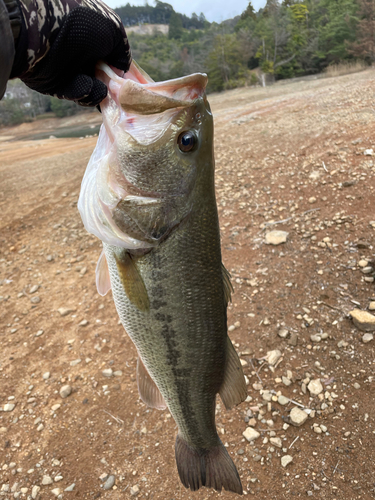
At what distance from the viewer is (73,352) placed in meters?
3.44

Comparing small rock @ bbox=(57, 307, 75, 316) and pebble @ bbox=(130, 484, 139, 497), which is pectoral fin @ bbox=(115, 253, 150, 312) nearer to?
pebble @ bbox=(130, 484, 139, 497)

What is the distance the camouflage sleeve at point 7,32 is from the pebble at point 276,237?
142 inches

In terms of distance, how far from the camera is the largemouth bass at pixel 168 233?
144 cm

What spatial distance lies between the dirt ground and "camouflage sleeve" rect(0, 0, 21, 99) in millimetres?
2599

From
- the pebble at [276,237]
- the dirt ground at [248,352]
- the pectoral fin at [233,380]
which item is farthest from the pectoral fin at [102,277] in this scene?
the pebble at [276,237]

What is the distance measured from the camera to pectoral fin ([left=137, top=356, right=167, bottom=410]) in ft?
6.44

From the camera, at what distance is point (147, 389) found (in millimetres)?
1979

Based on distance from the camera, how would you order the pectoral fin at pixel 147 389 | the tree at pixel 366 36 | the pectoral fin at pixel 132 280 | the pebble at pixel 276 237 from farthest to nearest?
the tree at pixel 366 36 < the pebble at pixel 276 237 < the pectoral fin at pixel 147 389 < the pectoral fin at pixel 132 280

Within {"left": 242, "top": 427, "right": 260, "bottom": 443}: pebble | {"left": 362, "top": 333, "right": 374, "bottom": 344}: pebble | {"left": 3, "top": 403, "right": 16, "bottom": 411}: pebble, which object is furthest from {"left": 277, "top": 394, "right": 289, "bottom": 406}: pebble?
{"left": 3, "top": 403, "right": 16, "bottom": 411}: pebble

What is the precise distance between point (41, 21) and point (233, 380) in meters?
1.96

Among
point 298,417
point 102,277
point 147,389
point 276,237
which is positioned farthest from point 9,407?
point 276,237

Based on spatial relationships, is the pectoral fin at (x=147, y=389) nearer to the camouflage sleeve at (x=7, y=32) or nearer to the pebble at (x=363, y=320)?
the camouflage sleeve at (x=7, y=32)

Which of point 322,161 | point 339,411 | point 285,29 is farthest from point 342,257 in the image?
point 285,29

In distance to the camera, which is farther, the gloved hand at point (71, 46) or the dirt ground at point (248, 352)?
the dirt ground at point (248, 352)
